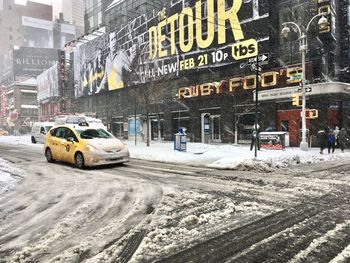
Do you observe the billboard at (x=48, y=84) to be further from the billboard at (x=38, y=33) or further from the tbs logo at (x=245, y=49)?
the billboard at (x=38, y=33)

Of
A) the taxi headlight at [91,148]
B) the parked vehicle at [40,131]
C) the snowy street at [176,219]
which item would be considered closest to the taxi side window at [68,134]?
the taxi headlight at [91,148]

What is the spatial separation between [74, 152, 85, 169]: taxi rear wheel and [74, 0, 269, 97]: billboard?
55.4 feet

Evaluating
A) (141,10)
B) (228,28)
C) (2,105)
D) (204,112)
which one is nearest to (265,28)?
(228,28)

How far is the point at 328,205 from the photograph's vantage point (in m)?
5.72

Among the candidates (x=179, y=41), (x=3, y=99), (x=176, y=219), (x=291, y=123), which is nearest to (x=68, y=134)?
(x=176, y=219)

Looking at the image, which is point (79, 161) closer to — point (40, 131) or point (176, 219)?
point (176, 219)

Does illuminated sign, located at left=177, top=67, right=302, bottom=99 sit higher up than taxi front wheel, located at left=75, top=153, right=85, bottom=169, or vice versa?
illuminated sign, located at left=177, top=67, right=302, bottom=99

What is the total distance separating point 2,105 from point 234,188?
98711 mm

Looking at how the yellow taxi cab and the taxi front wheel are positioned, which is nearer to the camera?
the yellow taxi cab

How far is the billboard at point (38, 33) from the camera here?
136000 millimetres

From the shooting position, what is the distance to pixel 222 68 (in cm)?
2683

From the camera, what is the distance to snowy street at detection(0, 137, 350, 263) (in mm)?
3721

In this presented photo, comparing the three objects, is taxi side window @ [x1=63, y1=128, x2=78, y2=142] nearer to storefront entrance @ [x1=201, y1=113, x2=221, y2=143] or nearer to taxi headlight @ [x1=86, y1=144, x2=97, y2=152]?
taxi headlight @ [x1=86, y1=144, x2=97, y2=152]

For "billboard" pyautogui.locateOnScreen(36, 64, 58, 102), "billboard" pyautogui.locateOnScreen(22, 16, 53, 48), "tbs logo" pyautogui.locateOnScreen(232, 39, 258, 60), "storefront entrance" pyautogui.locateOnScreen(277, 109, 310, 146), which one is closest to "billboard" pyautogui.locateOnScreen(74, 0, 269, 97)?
"tbs logo" pyautogui.locateOnScreen(232, 39, 258, 60)
